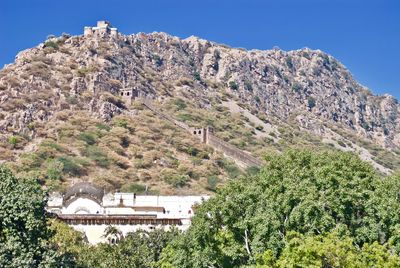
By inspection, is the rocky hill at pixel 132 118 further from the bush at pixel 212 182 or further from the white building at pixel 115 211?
the white building at pixel 115 211

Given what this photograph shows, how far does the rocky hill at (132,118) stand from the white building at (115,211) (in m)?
13.4

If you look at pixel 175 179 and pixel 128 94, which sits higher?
pixel 128 94

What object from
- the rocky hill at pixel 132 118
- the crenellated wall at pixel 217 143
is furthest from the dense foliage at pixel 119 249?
the crenellated wall at pixel 217 143

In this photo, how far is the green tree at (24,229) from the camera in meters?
34.9

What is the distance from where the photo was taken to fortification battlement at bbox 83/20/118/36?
156 meters

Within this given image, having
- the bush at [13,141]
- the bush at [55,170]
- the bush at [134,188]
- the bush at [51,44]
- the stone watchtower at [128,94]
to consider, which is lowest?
the bush at [134,188]

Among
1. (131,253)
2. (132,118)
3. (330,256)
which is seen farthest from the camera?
(132,118)

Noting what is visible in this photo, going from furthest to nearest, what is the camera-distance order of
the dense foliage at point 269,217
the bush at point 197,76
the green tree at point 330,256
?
the bush at point 197,76 → the dense foliage at point 269,217 → the green tree at point 330,256

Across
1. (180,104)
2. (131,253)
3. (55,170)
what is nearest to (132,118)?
(180,104)

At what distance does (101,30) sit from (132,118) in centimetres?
3677

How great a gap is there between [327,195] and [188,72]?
145237 millimetres

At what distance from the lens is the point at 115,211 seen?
75188 millimetres

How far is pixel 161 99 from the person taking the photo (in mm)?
151750

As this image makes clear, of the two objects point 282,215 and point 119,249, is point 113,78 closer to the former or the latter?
point 119,249
